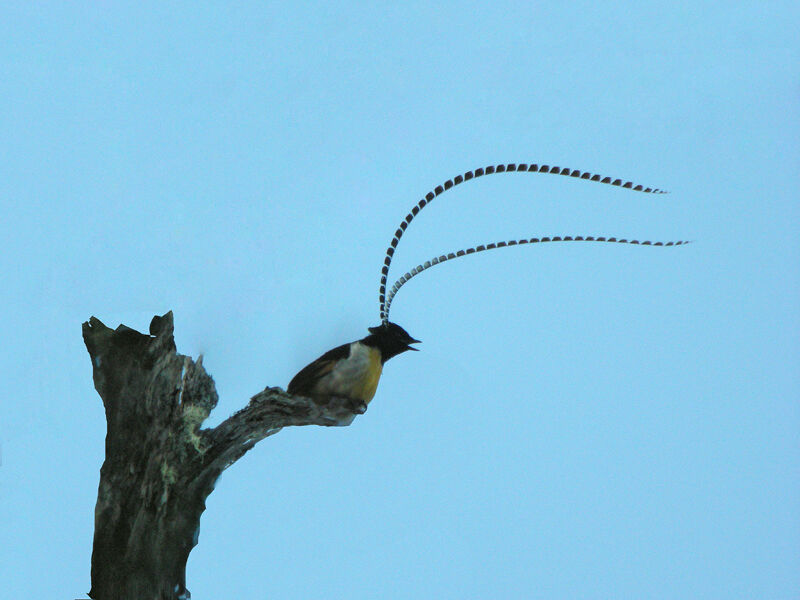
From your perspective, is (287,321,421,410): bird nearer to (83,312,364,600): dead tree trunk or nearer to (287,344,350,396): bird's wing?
(287,344,350,396): bird's wing

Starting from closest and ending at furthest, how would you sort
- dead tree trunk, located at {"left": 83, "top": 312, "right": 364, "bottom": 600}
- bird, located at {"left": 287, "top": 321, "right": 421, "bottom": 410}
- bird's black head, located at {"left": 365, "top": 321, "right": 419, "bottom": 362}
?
1. dead tree trunk, located at {"left": 83, "top": 312, "right": 364, "bottom": 600}
2. bird, located at {"left": 287, "top": 321, "right": 421, "bottom": 410}
3. bird's black head, located at {"left": 365, "top": 321, "right": 419, "bottom": 362}

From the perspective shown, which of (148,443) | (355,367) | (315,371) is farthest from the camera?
(315,371)

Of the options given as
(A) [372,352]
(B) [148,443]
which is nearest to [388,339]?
(A) [372,352]

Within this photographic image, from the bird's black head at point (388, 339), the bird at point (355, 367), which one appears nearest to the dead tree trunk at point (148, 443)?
the bird at point (355, 367)

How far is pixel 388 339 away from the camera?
419 cm

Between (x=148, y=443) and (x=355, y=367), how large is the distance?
3.81ft

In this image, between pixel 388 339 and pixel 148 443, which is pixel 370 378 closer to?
pixel 388 339

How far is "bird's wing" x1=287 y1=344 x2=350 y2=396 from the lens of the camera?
13.4ft

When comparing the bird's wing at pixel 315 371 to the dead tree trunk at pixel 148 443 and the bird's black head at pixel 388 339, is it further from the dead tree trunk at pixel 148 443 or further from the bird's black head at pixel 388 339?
the dead tree trunk at pixel 148 443

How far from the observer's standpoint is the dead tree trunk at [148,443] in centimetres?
343

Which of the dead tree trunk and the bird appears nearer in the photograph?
the dead tree trunk

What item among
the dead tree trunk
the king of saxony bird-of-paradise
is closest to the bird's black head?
the king of saxony bird-of-paradise

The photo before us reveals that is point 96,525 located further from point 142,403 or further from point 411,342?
point 411,342

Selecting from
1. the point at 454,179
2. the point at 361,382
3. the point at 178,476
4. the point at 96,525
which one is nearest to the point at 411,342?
the point at 361,382
